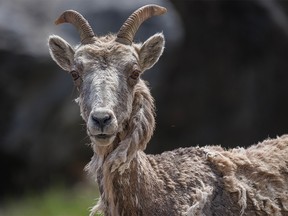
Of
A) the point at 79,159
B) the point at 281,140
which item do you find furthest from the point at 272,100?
the point at 281,140

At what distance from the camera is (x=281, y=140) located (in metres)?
10.2

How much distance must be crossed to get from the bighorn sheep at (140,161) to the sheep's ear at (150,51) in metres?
0.01

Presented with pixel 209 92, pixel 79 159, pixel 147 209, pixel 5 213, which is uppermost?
pixel 209 92

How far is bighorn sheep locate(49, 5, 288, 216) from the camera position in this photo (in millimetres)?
8805

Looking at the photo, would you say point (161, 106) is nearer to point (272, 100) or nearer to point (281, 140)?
point (272, 100)

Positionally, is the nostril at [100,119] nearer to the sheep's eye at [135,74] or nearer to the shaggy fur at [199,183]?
the shaggy fur at [199,183]

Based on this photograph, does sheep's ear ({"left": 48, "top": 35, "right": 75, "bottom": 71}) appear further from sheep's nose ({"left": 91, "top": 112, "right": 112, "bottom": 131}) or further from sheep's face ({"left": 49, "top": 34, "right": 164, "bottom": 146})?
sheep's nose ({"left": 91, "top": 112, "right": 112, "bottom": 131})

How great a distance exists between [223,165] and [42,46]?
1100cm

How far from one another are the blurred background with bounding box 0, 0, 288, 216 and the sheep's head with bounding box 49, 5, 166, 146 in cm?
926

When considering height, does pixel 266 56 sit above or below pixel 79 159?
above

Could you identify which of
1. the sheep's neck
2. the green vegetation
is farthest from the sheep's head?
the green vegetation

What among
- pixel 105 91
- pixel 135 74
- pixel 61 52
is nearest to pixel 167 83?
pixel 61 52

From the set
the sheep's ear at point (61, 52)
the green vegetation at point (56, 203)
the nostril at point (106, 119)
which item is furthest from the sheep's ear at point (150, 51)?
the green vegetation at point (56, 203)

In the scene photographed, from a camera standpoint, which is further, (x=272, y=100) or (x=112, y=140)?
(x=272, y=100)
